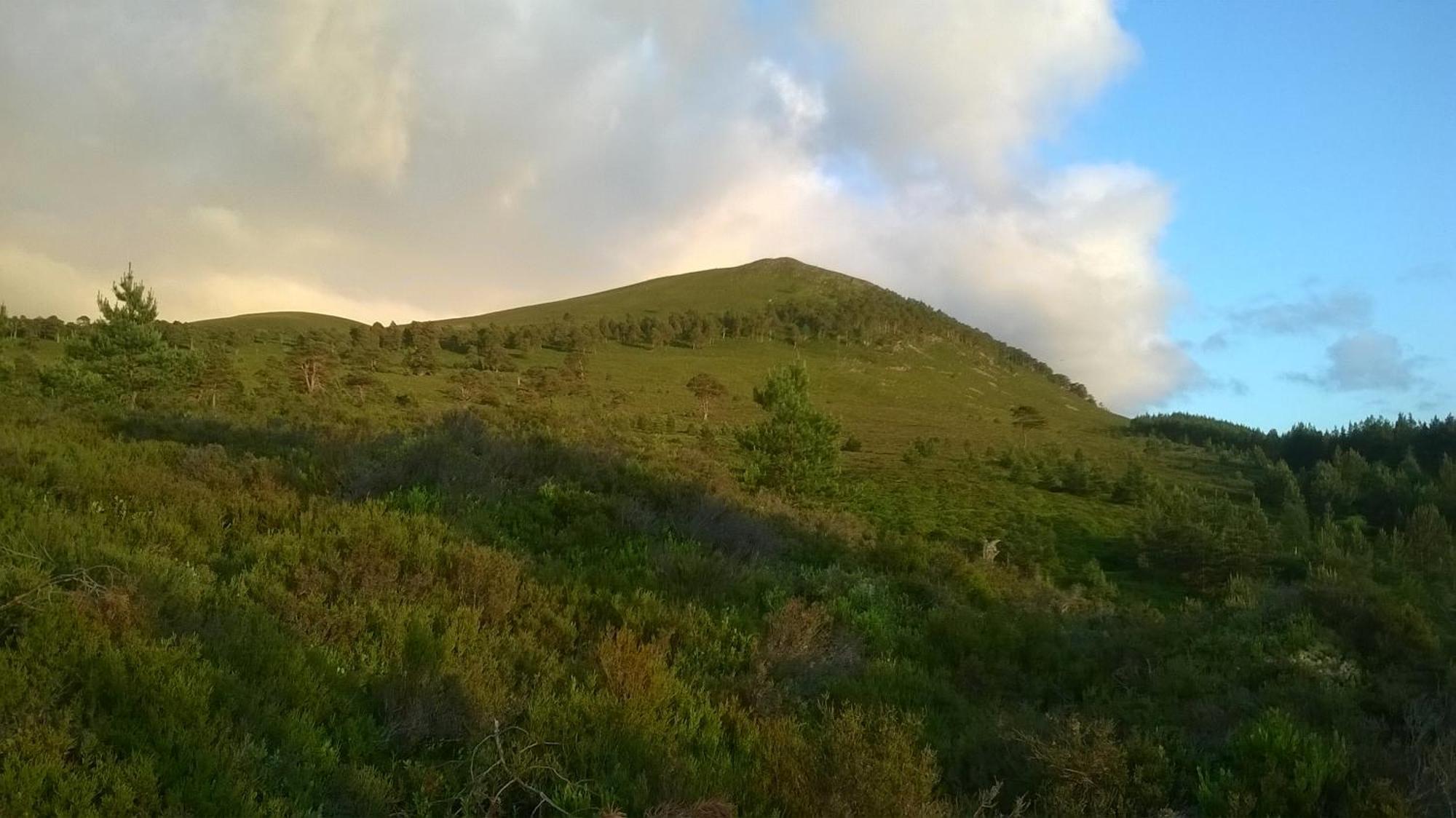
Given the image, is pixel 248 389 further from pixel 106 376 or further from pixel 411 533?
pixel 411 533

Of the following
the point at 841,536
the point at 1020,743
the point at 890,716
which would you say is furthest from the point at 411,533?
the point at 841,536

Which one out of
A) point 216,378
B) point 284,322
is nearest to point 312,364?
point 216,378

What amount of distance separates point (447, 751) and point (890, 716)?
103 inches

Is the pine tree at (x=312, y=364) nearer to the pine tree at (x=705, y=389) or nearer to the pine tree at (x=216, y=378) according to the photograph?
the pine tree at (x=216, y=378)

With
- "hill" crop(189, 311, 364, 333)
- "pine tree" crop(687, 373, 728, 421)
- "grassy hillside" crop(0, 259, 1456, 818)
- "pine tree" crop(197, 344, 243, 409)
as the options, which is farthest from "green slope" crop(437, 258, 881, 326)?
"grassy hillside" crop(0, 259, 1456, 818)

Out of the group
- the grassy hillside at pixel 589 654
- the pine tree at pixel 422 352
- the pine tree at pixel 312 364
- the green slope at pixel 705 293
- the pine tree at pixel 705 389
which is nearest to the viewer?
the grassy hillside at pixel 589 654

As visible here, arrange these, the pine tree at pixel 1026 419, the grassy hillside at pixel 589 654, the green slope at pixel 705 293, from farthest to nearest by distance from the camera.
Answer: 1. the green slope at pixel 705 293
2. the pine tree at pixel 1026 419
3. the grassy hillside at pixel 589 654

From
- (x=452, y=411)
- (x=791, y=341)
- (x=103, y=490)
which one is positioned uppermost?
(x=791, y=341)

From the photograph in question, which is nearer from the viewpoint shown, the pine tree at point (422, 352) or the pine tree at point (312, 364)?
the pine tree at point (312, 364)

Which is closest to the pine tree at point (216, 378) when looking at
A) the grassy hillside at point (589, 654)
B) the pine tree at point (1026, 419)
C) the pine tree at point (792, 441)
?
the pine tree at point (792, 441)

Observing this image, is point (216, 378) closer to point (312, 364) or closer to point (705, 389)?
point (312, 364)

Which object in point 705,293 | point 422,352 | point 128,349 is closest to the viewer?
point 128,349

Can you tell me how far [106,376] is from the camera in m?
33.2

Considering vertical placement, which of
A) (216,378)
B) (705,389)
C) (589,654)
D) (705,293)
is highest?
(705,293)
